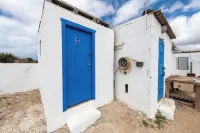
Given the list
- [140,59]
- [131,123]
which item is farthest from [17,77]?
[140,59]

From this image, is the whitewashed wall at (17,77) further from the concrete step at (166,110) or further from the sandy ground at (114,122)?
the concrete step at (166,110)

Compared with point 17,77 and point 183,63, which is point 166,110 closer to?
point 17,77

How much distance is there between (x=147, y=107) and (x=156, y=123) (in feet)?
1.56

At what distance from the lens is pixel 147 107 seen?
2930mm

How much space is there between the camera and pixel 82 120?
2.28m

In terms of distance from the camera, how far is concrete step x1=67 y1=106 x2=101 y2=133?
2.13m

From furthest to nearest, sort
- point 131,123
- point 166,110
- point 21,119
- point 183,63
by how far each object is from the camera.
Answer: point 183,63 < point 166,110 < point 21,119 < point 131,123

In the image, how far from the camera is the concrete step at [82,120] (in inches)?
83.9

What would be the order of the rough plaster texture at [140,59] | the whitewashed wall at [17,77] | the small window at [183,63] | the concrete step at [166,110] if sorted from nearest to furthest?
the rough plaster texture at [140,59], the concrete step at [166,110], the whitewashed wall at [17,77], the small window at [183,63]

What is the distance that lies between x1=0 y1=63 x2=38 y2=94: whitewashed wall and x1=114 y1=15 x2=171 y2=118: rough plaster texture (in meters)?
5.41

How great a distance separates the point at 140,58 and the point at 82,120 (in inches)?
92.1

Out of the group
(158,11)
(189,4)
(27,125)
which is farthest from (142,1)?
(27,125)

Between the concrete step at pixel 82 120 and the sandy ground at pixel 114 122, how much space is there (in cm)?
11

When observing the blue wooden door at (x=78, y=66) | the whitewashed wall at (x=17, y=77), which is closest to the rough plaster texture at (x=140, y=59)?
the blue wooden door at (x=78, y=66)
